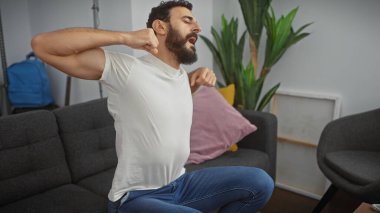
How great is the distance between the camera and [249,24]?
90.7 inches

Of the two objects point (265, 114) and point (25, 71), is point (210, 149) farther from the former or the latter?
point (25, 71)

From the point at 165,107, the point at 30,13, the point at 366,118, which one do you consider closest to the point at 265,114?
the point at 366,118

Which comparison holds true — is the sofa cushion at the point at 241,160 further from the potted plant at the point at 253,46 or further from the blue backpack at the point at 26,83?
the blue backpack at the point at 26,83

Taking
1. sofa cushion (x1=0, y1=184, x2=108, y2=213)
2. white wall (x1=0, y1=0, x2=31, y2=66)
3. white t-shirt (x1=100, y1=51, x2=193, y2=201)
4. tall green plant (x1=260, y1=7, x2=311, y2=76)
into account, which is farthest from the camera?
white wall (x1=0, y1=0, x2=31, y2=66)

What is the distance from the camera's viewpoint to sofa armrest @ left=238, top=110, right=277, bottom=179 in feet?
6.85

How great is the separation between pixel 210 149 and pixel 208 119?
187mm

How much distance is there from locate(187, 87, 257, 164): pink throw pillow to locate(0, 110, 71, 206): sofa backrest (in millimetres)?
752

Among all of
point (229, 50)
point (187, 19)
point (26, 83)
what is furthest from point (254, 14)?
point (26, 83)

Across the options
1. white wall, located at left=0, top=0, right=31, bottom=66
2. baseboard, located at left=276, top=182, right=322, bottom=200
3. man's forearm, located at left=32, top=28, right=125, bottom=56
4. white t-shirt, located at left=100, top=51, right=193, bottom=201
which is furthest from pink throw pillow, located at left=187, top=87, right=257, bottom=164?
white wall, located at left=0, top=0, right=31, bottom=66

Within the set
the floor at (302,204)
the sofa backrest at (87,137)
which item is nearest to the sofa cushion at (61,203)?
the sofa backrest at (87,137)

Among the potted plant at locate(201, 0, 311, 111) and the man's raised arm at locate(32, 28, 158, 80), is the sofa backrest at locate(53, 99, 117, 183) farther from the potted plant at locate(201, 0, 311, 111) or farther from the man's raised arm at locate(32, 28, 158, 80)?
the potted plant at locate(201, 0, 311, 111)

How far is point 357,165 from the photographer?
5.89 ft

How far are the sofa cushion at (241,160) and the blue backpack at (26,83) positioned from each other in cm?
172

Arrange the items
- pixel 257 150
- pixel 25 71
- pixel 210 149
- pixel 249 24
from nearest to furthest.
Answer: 1. pixel 210 149
2. pixel 257 150
3. pixel 249 24
4. pixel 25 71
